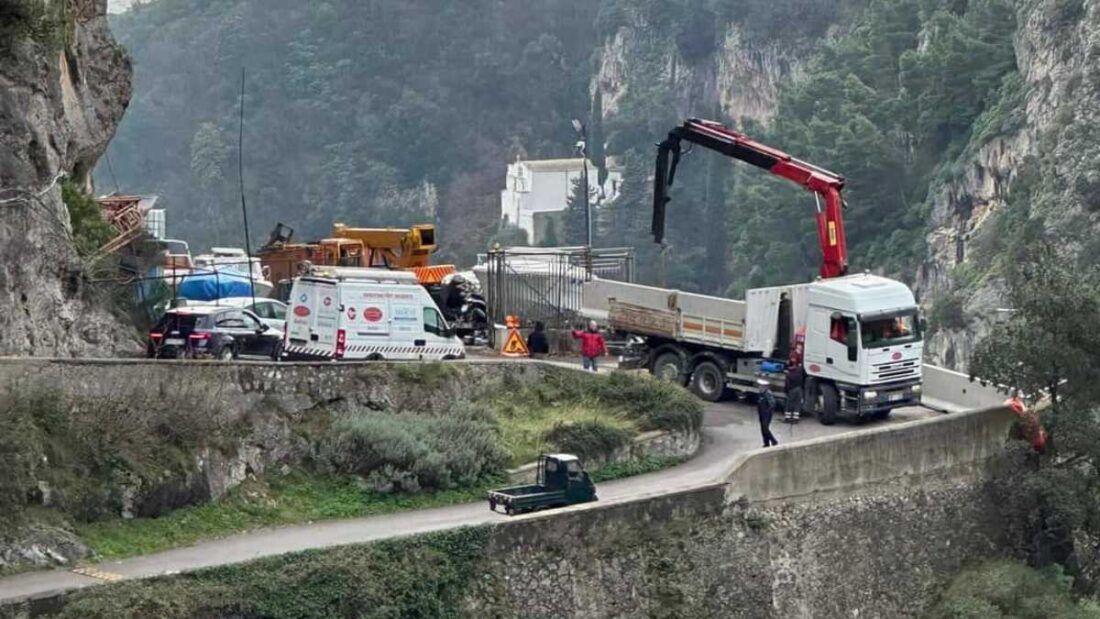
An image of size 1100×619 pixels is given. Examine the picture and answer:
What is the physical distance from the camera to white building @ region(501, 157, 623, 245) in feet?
501

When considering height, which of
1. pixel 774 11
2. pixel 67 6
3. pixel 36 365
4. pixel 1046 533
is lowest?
pixel 1046 533

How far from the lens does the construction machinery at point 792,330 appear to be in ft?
→ 105

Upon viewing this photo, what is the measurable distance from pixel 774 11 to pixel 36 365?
148m

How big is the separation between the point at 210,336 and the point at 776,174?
989cm

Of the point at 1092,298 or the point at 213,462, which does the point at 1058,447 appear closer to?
the point at 1092,298

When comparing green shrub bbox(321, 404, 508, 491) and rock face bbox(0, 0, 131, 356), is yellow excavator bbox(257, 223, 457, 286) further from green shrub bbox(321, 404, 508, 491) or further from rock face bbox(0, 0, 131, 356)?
green shrub bbox(321, 404, 508, 491)

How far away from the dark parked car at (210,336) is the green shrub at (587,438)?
23.4ft

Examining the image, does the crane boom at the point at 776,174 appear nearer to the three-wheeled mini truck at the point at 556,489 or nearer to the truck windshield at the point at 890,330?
the truck windshield at the point at 890,330

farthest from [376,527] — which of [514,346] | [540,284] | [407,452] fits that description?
[540,284]

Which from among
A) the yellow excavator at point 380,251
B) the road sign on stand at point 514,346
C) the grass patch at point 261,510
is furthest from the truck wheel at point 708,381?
the yellow excavator at point 380,251

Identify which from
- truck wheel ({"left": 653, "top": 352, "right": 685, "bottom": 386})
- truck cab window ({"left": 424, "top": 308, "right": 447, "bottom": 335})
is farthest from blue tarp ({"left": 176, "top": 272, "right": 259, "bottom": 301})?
truck wheel ({"left": 653, "top": 352, "right": 685, "bottom": 386})

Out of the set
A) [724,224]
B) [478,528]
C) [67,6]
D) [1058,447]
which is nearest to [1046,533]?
[1058,447]

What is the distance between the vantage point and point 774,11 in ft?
548

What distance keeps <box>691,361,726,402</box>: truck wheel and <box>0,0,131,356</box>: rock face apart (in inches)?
357
